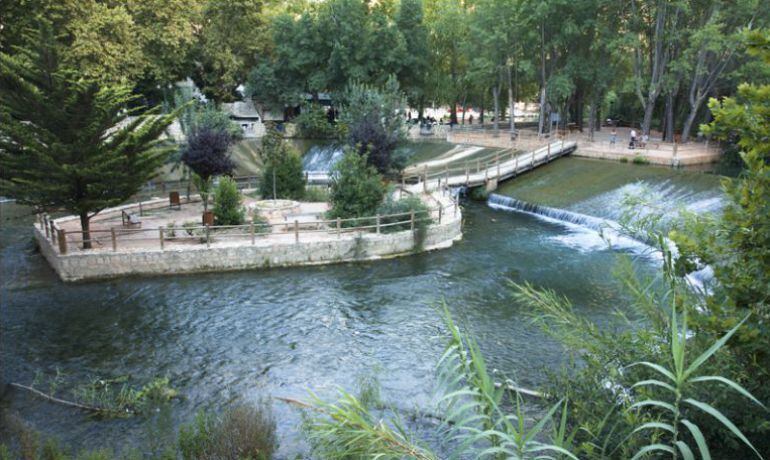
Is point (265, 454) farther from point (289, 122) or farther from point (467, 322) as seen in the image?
point (289, 122)

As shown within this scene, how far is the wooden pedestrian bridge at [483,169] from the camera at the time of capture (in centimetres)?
3181

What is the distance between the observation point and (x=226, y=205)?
2223 centimetres

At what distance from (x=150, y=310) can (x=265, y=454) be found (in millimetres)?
8791

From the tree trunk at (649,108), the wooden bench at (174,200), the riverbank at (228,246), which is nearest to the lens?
the riverbank at (228,246)

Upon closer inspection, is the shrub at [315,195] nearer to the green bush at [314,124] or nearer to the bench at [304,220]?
the bench at [304,220]

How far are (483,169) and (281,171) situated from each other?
13461 mm

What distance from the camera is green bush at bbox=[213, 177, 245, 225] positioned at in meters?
22.2

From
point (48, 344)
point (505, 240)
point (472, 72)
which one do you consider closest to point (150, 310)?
point (48, 344)

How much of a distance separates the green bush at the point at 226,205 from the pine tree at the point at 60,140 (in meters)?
3.35

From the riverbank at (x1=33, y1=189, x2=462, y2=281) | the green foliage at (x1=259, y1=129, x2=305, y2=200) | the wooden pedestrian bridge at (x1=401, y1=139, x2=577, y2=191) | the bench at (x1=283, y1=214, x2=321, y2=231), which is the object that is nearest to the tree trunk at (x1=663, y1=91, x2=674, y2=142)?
the wooden pedestrian bridge at (x1=401, y1=139, x2=577, y2=191)

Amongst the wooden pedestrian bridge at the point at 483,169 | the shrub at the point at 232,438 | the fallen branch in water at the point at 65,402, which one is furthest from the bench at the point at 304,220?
the shrub at the point at 232,438

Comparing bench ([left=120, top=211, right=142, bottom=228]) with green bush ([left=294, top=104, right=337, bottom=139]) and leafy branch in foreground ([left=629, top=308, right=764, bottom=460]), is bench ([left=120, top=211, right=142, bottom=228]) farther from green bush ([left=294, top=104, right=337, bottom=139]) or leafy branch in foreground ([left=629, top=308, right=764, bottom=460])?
green bush ([left=294, top=104, right=337, bottom=139])

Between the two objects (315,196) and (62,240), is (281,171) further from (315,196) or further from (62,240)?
(62,240)

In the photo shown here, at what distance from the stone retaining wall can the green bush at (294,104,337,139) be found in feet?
82.2
